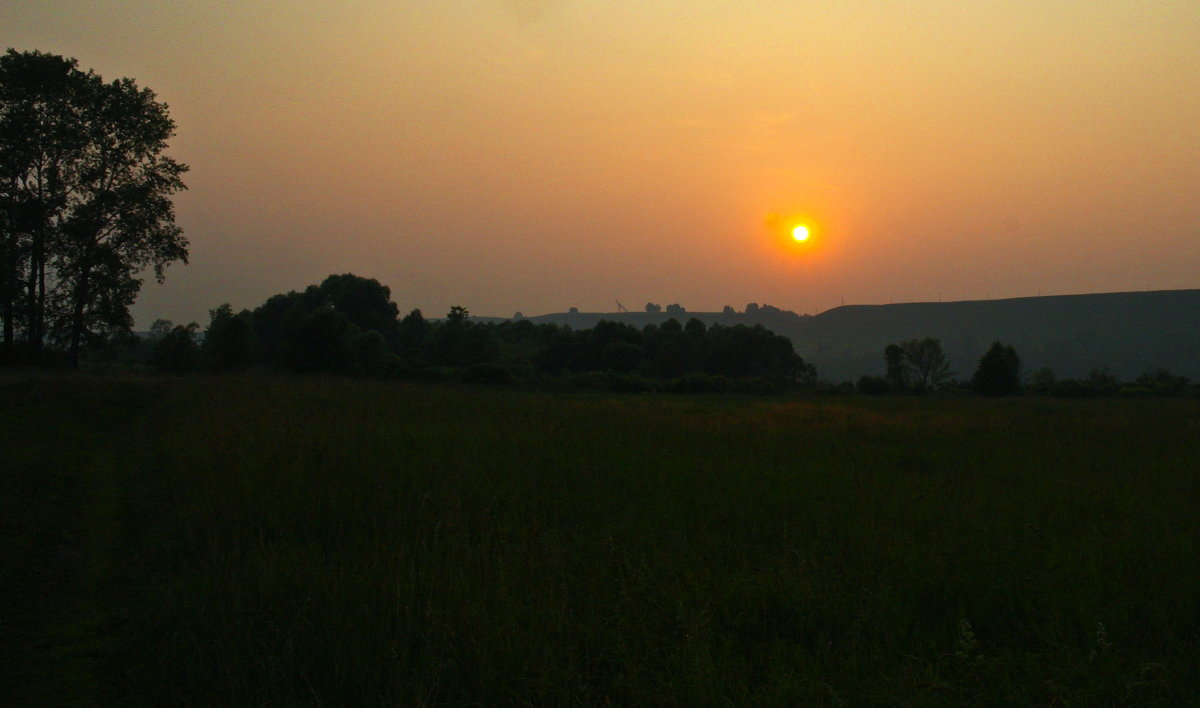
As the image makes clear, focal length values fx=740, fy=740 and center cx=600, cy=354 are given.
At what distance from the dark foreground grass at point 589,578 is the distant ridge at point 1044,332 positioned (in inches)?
4244

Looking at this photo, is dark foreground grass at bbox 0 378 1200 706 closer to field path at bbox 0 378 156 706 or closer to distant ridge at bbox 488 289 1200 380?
field path at bbox 0 378 156 706

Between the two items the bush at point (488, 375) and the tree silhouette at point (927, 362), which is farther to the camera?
the tree silhouette at point (927, 362)

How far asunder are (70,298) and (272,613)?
27771 millimetres

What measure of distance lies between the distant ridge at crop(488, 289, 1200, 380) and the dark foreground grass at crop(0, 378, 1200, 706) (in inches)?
4244

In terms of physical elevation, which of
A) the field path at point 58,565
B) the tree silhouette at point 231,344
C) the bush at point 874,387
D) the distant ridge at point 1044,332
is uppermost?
the distant ridge at point 1044,332

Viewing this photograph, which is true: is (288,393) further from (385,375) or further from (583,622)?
(385,375)

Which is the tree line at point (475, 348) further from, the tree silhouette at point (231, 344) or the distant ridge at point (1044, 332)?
the distant ridge at point (1044, 332)

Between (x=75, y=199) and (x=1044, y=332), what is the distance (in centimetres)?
14048

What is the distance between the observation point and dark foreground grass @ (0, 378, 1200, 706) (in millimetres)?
3744

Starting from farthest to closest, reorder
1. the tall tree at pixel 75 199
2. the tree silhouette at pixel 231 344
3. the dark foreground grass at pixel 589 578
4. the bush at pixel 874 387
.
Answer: the bush at pixel 874 387 < the tree silhouette at pixel 231 344 < the tall tree at pixel 75 199 < the dark foreground grass at pixel 589 578

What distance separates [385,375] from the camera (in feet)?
145

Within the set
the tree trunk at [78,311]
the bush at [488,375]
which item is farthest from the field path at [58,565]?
the bush at [488,375]

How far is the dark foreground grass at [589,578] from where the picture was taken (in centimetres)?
374

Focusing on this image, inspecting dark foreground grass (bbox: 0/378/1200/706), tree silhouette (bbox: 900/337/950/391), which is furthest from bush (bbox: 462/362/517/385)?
tree silhouette (bbox: 900/337/950/391)
